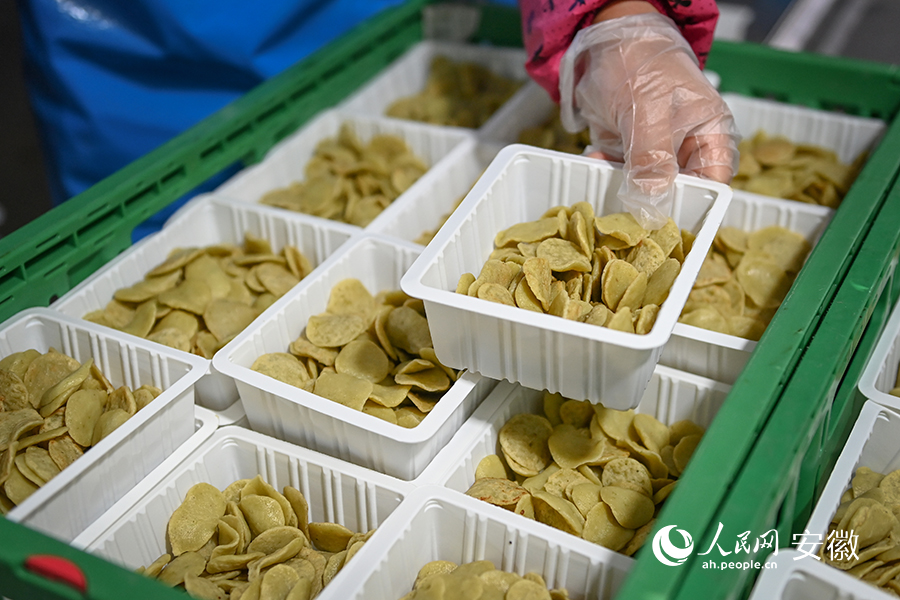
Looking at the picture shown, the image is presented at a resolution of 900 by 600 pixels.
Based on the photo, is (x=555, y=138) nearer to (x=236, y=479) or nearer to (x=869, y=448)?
(x=869, y=448)

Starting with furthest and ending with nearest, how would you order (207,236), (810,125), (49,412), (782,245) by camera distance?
1. (810,125)
2. (207,236)
3. (782,245)
4. (49,412)

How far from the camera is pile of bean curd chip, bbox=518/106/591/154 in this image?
5.62 ft

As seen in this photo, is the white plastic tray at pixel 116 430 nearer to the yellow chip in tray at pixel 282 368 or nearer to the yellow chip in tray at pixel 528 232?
the yellow chip in tray at pixel 282 368

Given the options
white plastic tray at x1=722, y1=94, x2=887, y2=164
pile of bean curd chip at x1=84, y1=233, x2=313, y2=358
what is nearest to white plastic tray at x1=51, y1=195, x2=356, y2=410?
pile of bean curd chip at x1=84, y1=233, x2=313, y2=358

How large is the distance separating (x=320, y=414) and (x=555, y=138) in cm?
99

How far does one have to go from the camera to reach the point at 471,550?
103cm

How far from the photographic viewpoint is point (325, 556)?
1073 millimetres

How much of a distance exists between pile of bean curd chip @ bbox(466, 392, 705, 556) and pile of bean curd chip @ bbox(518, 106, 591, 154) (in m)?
0.68

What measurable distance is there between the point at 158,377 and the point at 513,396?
533 millimetres

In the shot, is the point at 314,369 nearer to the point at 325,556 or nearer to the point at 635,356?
the point at 325,556

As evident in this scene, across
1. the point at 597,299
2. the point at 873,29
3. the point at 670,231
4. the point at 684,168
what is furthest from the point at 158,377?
the point at 873,29

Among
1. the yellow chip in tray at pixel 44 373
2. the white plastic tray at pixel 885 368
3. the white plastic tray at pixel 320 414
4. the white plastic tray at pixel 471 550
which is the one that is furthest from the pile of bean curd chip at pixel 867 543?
the yellow chip in tray at pixel 44 373

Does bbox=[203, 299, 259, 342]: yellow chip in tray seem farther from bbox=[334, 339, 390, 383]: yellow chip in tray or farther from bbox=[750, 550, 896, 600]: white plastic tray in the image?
bbox=[750, 550, 896, 600]: white plastic tray

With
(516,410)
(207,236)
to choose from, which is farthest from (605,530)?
(207,236)
